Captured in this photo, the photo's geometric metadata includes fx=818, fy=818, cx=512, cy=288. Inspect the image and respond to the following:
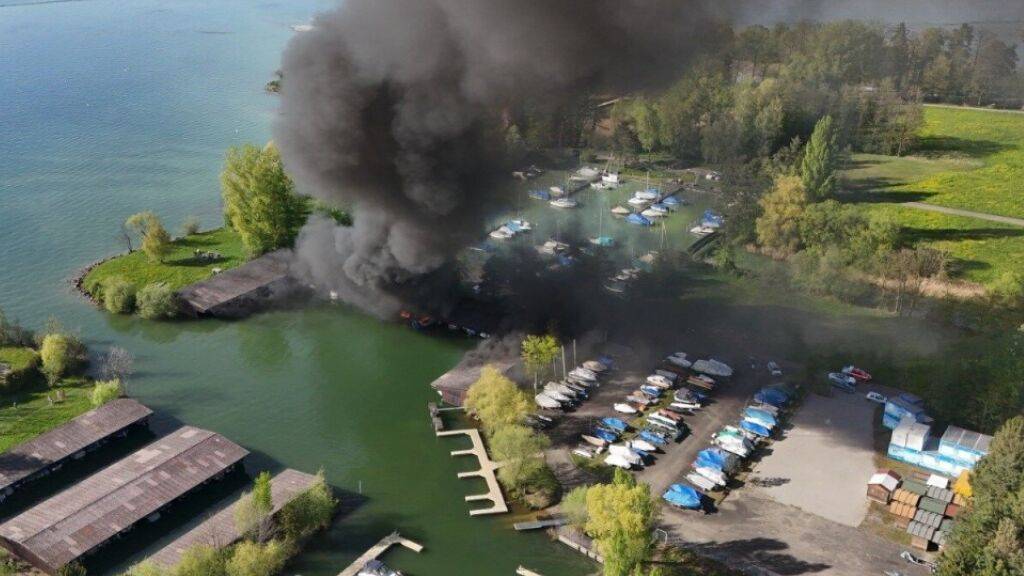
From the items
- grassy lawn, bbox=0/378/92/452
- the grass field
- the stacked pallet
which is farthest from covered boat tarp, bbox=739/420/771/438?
grassy lawn, bbox=0/378/92/452

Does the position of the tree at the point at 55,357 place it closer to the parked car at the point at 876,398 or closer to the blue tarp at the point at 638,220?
the blue tarp at the point at 638,220

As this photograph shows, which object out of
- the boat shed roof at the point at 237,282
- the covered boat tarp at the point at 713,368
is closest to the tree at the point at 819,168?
the covered boat tarp at the point at 713,368

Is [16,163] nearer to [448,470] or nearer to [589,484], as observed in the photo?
[448,470]

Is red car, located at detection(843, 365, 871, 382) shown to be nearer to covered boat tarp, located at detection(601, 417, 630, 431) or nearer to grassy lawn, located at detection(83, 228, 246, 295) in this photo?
covered boat tarp, located at detection(601, 417, 630, 431)

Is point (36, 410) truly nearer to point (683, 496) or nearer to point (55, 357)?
point (55, 357)

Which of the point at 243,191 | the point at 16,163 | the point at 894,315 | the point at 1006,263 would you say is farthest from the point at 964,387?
the point at 16,163

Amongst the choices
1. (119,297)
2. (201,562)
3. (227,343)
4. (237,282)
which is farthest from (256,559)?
(119,297)
